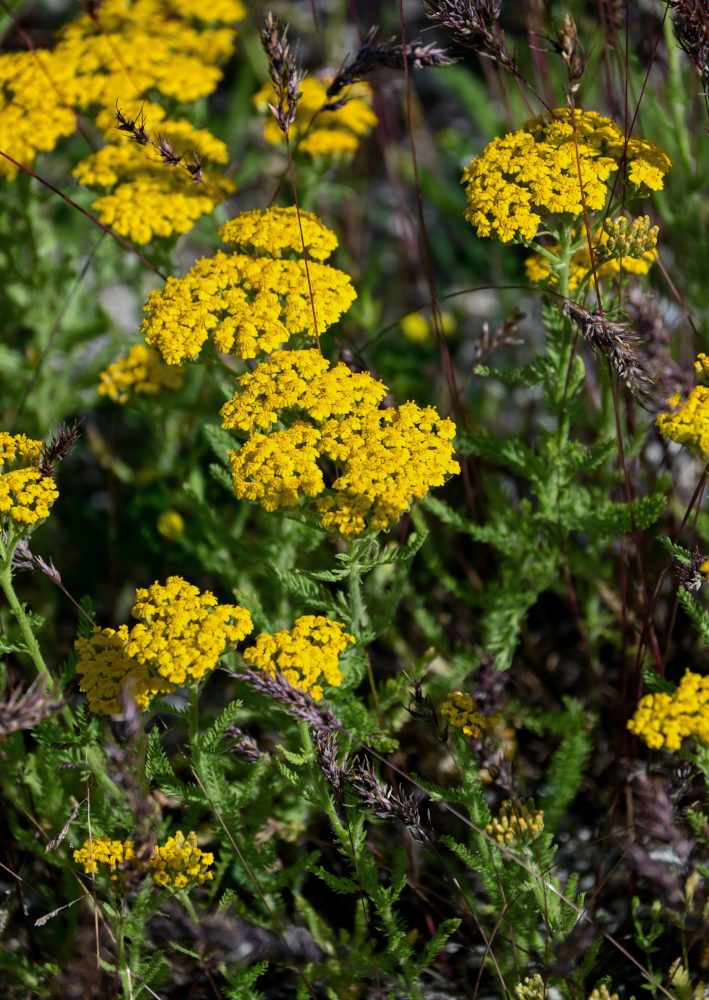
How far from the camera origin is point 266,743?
3910 mm

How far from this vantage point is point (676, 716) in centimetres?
235

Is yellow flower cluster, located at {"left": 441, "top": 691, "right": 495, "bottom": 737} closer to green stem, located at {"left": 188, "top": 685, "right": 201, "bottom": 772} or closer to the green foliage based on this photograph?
the green foliage

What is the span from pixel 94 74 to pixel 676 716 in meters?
3.60

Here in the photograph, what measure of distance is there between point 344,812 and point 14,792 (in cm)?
118

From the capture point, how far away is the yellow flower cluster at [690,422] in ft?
8.30

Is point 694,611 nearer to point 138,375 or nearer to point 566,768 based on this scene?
point 566,768

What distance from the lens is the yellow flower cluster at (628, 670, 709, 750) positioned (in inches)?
90.0

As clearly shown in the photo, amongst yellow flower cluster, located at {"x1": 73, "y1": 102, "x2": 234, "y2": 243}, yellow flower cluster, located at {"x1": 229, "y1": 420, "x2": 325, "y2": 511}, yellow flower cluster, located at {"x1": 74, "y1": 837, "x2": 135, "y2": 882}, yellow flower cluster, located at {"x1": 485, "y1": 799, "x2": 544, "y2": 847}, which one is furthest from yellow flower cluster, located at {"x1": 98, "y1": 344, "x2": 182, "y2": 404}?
yellow flower cluster, located at {"x1": 485, "y1": 799, "x2": 544, "y2": 847}

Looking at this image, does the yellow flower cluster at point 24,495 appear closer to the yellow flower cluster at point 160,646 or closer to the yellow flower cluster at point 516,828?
the yellow flower cluster at point 160,646

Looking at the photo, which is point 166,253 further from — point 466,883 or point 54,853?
point 466,883

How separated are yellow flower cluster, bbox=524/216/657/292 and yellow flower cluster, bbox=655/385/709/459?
0.54 metres

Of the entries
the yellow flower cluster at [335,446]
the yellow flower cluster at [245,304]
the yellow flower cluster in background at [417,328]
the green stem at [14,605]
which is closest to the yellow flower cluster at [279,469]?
the yellow flower cluster at [335,446]

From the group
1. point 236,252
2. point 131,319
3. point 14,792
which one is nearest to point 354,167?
point 131,319

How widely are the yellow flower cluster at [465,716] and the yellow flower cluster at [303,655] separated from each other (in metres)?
0.32
